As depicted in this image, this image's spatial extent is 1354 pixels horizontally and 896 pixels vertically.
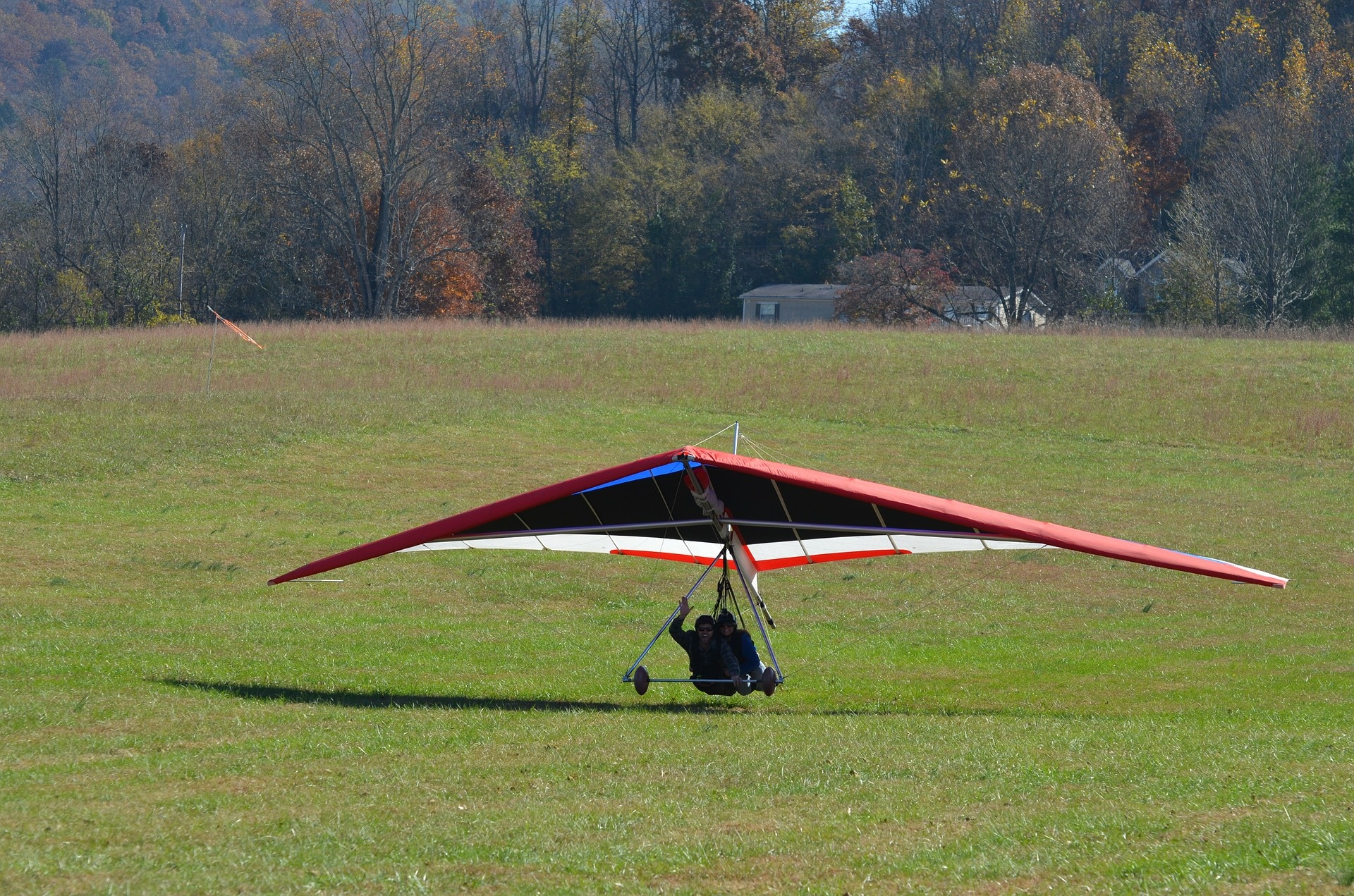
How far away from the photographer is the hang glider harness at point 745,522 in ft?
35.4

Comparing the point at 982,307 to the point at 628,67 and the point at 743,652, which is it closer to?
the point at 628,67

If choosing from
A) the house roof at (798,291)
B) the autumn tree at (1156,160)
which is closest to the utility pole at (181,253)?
the house roof at (798,291)

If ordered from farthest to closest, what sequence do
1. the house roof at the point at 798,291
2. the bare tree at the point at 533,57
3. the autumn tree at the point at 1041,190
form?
1. the bare tree at the point at 533,57
2. the house roof at the point at 798,291
3. the autumn tree at the point at 1041,190

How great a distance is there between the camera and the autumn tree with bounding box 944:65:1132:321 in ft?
232

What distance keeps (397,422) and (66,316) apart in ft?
147

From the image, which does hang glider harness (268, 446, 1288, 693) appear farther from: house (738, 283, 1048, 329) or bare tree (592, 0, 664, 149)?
bare tree (592, 0, 664, 149)

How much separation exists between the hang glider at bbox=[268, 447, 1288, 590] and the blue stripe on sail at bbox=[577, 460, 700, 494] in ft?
0.06

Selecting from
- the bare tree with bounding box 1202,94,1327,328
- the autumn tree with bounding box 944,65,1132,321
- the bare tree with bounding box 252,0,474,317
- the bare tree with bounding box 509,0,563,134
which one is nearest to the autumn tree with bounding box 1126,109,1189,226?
the autumn tree with bounding box 944,65,1132,321

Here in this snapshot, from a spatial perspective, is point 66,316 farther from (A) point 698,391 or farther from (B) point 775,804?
(B) point 775,804

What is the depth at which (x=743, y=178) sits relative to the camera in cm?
8369

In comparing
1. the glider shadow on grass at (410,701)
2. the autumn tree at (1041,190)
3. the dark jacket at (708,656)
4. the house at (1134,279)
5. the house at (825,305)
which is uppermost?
the autumn tree at (1041,190)

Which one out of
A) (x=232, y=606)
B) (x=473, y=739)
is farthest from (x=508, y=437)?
(x=473, y=739)

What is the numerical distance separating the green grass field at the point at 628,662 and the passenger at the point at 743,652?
30 cm

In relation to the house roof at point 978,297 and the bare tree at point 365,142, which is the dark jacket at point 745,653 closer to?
the house roof at point 978,297
